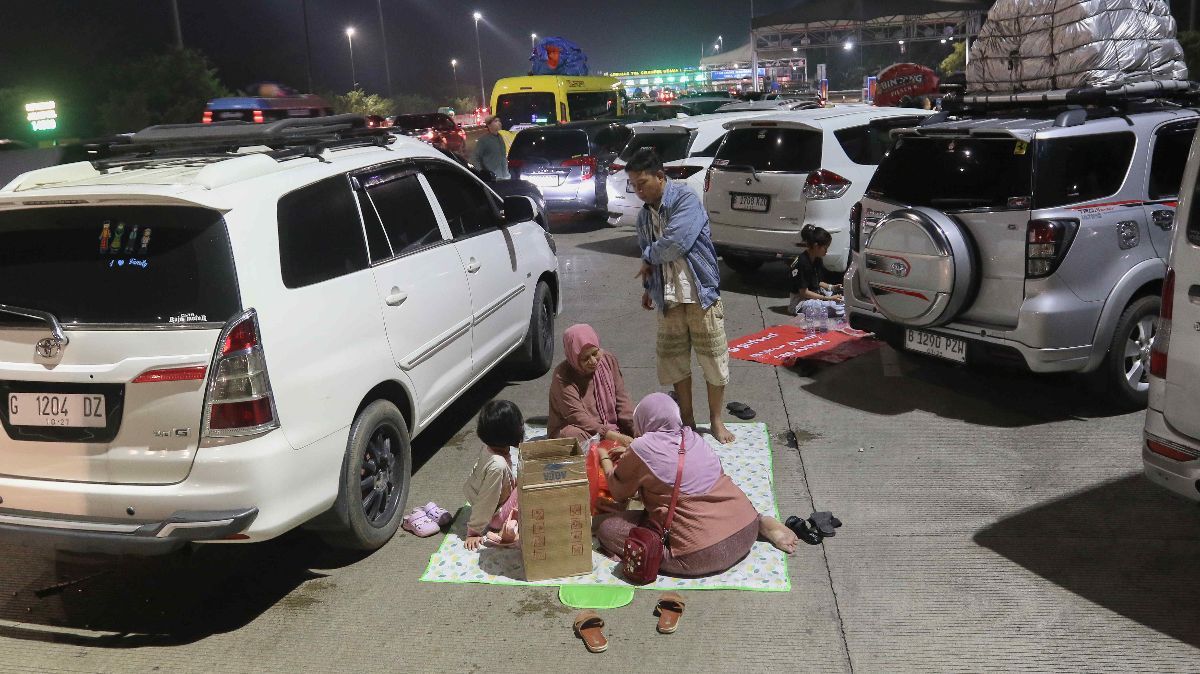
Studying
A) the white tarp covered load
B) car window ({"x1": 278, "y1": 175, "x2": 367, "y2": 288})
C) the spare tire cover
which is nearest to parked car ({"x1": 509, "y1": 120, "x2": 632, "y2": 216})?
the white tarp covered load

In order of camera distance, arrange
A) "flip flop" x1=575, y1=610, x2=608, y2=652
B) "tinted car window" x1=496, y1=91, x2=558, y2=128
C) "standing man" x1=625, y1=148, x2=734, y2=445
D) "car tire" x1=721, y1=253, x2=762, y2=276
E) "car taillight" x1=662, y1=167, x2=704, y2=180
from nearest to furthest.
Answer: "flip flop" x1=575, y1=610, x2=608, y2=652 < "standing man" x1=625, y1=148, x2=734, y2=445 < "car tire" x1=721, y1=253, x2=762, y2=276 < "car taillight" x1=662, y1=167, x2=704, y2=180 < "tinted car window" x1=496, y1=91, x2=558, y2=128

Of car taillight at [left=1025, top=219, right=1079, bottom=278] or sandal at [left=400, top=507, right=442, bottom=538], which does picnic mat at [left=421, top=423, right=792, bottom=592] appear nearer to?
Result: sandal at [left=400, top=507, right=442, bottom=538]

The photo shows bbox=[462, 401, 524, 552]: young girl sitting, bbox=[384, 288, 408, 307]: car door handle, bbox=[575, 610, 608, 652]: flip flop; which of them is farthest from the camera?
bbox=[384, 288, 408, 307]: car door handle

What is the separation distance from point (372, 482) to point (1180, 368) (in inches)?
139

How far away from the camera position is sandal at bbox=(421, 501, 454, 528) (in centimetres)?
496

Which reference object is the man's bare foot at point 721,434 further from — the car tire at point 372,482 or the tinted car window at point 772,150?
the tinted car window at point 772,150

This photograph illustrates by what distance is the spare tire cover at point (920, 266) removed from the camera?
231 inches

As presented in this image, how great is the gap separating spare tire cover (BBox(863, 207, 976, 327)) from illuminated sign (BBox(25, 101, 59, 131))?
3007 centimetres

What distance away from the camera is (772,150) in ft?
32.3

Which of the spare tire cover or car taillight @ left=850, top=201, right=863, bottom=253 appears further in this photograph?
car taillight @ left=850, top=201, right=863, bottom=253

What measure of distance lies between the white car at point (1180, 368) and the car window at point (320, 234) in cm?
Result: 352

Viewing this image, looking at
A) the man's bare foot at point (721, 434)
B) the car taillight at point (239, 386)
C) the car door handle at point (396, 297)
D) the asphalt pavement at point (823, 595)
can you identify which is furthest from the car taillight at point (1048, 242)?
the car taillight at point (239, 386)

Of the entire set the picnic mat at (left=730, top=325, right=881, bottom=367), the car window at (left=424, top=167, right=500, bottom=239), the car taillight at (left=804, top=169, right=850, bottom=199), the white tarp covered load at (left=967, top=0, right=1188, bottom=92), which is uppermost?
the white tarp covered load at (left=967, top=0, right=1188, bottom=92)

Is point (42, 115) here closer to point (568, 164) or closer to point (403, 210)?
point (568, 164)
